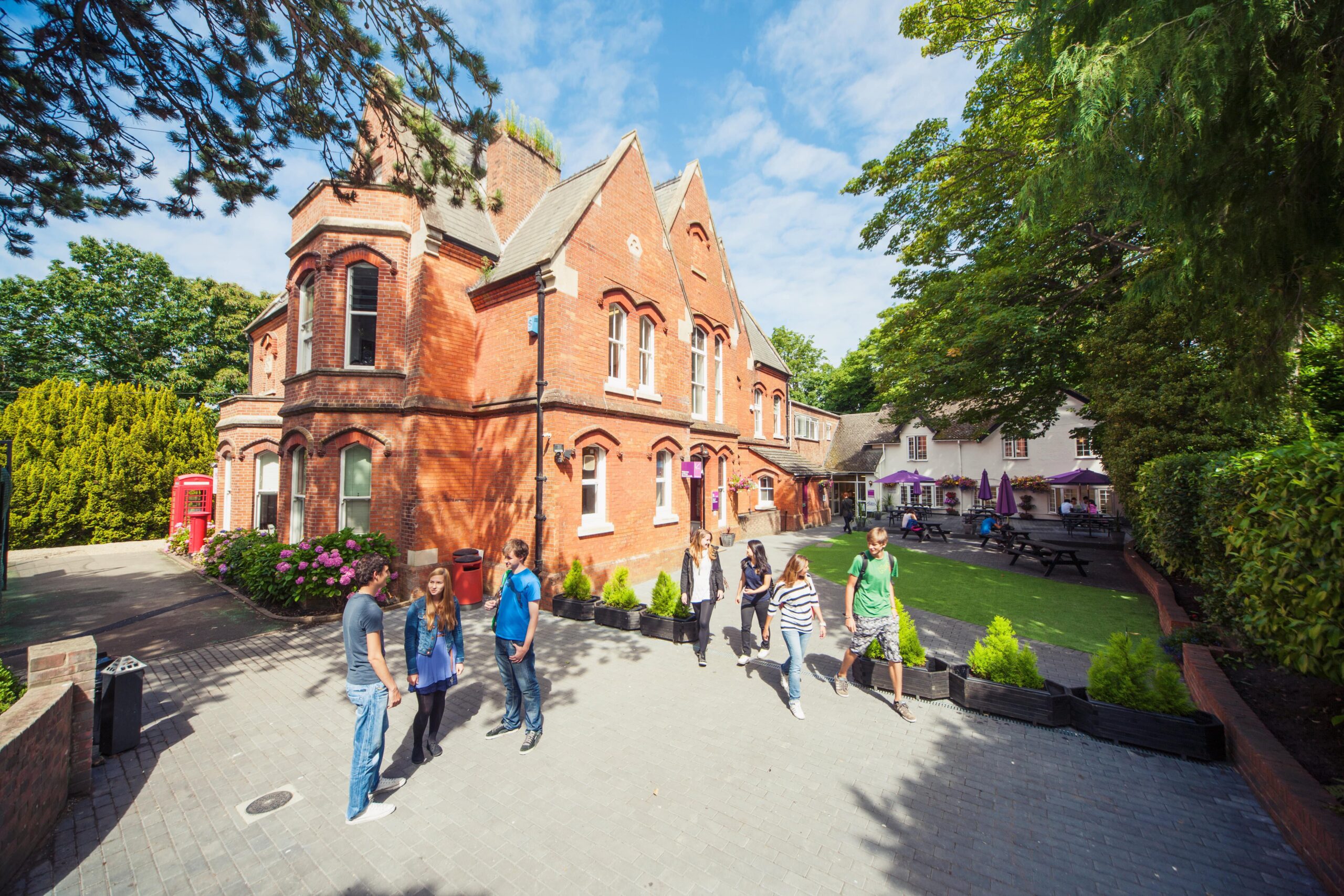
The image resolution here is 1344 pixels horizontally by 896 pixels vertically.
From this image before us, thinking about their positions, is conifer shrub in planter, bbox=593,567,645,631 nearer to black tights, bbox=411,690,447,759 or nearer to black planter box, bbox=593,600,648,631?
black planter box, bbox=593,600,648,631

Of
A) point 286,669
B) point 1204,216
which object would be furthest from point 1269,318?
point 286,669

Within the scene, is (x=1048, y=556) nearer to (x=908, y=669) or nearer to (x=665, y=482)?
(x=908, y=669)

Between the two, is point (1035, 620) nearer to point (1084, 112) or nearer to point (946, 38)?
point (1084, 112)

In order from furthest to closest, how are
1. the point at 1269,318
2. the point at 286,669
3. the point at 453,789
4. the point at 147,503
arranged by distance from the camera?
Answer: the point at 147,503, the point at 286,669, the point at 1269,318, the point at 453,789

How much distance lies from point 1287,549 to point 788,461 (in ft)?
65.0

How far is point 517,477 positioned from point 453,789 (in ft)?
23.8

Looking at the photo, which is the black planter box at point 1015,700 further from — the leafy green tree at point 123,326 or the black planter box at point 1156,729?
the leafy green tree at point 123,326

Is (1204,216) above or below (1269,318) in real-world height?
above

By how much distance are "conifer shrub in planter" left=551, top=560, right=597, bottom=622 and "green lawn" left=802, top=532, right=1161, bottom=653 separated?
6449 millimetres

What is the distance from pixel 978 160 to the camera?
1302cm

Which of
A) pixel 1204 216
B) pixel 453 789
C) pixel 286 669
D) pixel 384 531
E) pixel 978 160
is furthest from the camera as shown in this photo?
pixel 978 160

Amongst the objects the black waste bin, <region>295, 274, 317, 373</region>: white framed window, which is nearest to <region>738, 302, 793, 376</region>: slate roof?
<region>295, 274, 317, 373</region>: white framed window

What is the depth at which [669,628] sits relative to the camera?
27.2ft

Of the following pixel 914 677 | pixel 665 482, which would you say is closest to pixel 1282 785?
pixel 914 677
